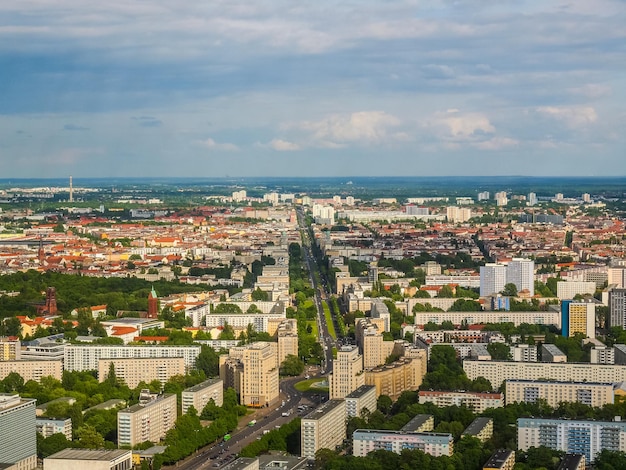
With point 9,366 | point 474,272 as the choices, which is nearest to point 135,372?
point 9,366

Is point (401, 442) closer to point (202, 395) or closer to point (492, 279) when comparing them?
point (202, 395)

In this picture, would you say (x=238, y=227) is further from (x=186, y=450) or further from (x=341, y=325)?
(x=186, y=450)

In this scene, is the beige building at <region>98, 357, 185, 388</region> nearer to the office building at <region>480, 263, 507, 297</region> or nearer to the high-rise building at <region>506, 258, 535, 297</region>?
the office building at <region>480, 263, 507, 297</region>

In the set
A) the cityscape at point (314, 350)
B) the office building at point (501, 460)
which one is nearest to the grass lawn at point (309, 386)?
the cityscape at point (314, 350)

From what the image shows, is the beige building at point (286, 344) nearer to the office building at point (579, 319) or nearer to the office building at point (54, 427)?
the office building at point (579, 319)

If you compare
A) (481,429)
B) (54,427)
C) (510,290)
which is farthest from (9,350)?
(510,290)
